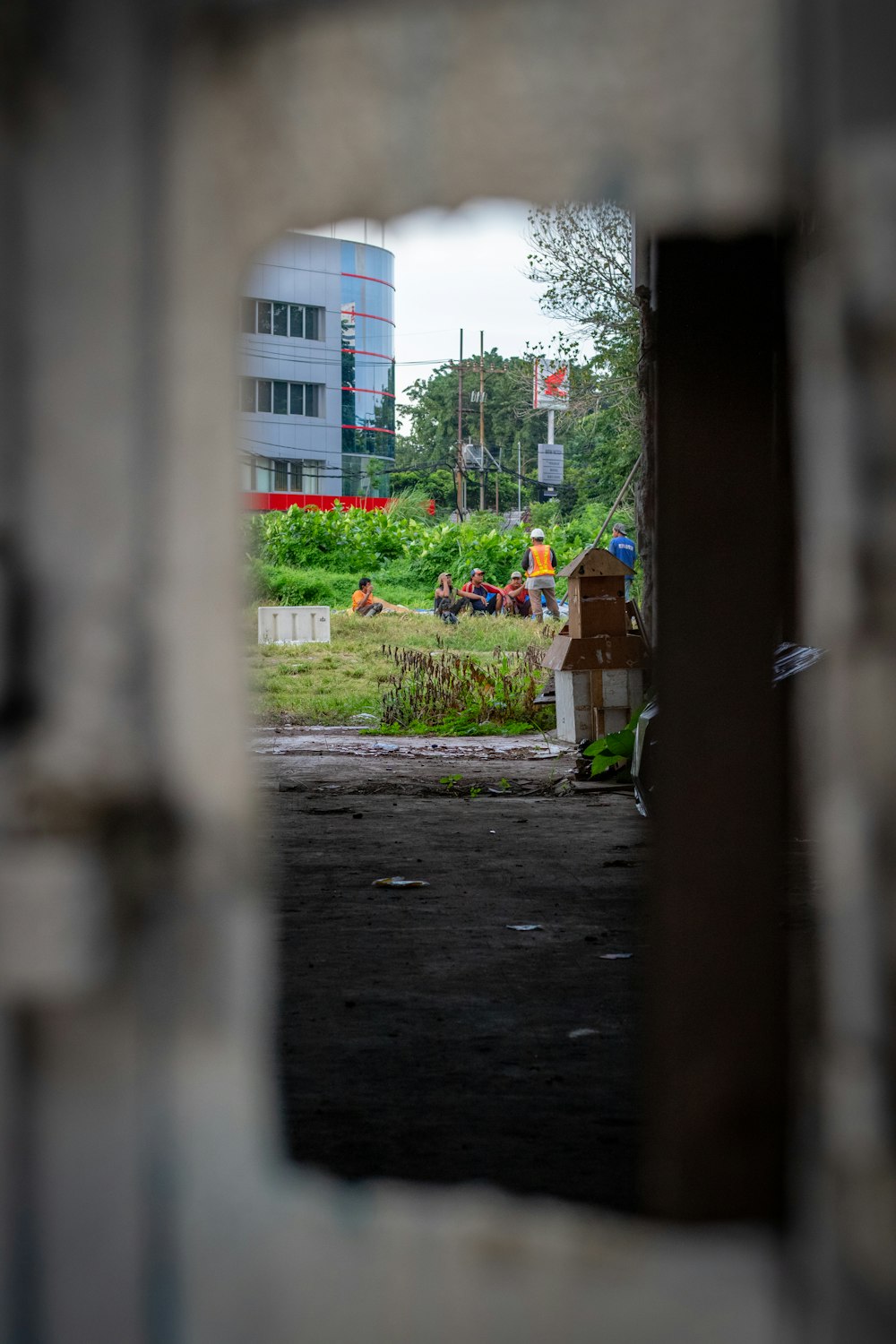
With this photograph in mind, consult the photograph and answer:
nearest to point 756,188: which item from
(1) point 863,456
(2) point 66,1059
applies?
(1) point 863,456

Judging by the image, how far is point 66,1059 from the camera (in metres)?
1.28

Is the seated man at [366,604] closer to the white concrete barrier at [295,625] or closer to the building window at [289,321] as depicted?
the white concrete barrier at [295,625]

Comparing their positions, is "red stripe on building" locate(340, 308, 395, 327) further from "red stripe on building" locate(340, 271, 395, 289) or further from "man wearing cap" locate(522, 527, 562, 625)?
"man wearing cap" locate(522, 527, 562, 625)

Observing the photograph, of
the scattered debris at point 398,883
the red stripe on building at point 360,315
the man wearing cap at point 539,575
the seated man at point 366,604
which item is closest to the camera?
the scattered debris at point 398,883

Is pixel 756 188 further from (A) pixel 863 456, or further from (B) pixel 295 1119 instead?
(B) pixel 295 1119

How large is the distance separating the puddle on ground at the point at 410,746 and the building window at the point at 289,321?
963 inches

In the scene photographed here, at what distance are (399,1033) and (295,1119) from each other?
2.17ft

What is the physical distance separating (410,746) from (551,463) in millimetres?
20951

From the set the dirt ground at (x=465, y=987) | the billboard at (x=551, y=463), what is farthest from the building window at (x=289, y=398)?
the dirt ground at (x=465, y=987)

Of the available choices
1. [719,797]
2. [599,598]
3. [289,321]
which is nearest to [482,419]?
[289,321]

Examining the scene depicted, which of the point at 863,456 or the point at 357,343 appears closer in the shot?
the point at 863,456

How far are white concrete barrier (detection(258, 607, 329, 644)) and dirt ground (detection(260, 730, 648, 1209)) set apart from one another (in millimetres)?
8528

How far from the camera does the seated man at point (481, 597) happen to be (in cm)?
1827

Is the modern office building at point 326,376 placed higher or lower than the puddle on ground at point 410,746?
higher
